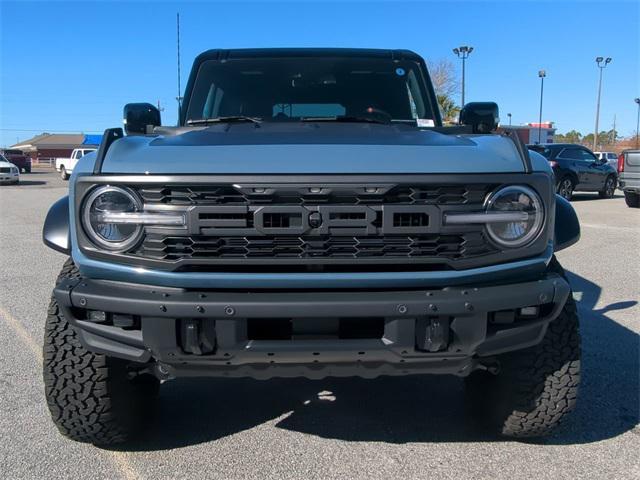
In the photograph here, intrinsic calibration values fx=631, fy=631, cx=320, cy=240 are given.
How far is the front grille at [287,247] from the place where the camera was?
7.94 ft

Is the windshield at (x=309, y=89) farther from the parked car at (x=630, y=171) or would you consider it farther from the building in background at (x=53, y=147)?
the building in background at (x=53, y=147)

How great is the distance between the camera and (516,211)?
2520 millimetres

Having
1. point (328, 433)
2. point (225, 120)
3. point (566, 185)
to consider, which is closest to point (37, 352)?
point (225, 120)

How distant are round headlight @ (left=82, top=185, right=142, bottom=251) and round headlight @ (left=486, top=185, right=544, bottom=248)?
141 centimetres

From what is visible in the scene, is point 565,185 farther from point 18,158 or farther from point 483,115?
point 18,158

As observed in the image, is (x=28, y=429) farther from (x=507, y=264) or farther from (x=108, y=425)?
(x=507, y=264)

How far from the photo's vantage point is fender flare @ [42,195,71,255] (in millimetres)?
2772

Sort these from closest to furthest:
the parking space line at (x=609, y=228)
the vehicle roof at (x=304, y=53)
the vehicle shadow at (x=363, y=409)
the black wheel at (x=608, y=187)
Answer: the vehicle shadow at (x=363, y=409), the vehicle roof at (x=304, y=53), the parking space line at (x=609, y=228), the black wheel at (x=608, y=187)

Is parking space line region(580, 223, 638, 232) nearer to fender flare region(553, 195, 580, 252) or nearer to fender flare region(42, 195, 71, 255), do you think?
fender flare region(553, 195, 580, 252)

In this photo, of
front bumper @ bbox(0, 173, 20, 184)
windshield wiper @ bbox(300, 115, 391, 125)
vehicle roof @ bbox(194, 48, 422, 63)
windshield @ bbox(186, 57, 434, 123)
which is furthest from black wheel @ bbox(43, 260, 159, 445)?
front bumper @ bbox(0, 173, 20, 184)

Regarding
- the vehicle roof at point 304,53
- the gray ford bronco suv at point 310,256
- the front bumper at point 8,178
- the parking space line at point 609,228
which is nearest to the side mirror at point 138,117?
the vehicle roof at point 304,53

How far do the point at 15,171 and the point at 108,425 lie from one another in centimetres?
2958

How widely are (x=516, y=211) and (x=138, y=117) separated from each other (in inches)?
97.6

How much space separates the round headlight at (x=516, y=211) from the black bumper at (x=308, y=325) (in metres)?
0.19
